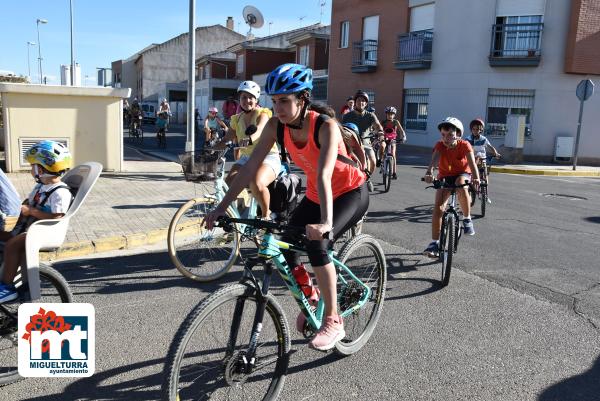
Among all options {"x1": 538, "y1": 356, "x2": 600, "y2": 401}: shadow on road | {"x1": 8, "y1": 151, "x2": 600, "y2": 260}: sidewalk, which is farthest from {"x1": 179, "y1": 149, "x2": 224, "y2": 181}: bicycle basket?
{"x1": 538, "y1": 356, "x2": 600, "y2": 401}: shadow on road

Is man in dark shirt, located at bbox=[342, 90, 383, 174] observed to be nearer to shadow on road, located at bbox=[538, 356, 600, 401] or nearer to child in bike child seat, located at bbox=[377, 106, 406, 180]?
child in bike child seat, located at bbox=[377, 106, 406, 180]

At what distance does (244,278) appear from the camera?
9.30 feet

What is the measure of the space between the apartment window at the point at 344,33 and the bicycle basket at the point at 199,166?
27.9m

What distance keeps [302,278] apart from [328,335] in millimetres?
372

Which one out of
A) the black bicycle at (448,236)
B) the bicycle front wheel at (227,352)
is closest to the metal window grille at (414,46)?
the black bicycle at (448,236)

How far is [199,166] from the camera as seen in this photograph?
5.55m

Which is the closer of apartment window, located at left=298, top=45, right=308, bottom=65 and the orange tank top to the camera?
the orange tank top

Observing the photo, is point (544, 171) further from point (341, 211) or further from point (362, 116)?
point (341, 211)

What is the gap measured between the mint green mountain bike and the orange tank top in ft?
1.89

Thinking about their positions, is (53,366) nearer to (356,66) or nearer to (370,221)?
(370,221)

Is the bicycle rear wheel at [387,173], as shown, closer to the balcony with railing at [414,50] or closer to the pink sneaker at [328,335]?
the pink sneaker at [328,335]

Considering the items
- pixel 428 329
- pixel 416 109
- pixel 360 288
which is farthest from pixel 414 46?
pixel 360 288

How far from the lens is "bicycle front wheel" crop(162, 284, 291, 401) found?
2.59 metres

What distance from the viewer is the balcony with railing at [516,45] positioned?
2228 cm
